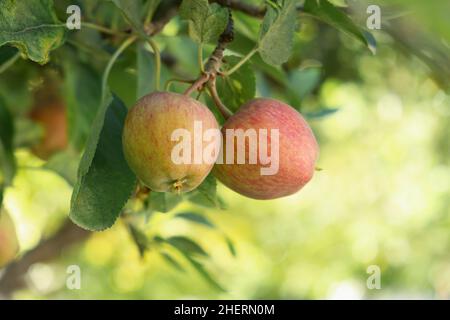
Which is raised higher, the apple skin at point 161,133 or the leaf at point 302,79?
the leaf at point 302,79

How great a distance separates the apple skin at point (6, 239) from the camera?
1104 millimetres

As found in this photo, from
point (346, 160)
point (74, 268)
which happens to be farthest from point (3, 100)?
point (346, 160)

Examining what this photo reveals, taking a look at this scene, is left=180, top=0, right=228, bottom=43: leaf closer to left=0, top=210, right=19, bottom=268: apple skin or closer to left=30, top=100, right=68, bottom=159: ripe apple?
left=0, top=210, right=19, bottom=268: apple skin

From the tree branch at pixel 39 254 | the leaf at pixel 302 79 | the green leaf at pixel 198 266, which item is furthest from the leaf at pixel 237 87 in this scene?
the tree branch at pixel 39 254

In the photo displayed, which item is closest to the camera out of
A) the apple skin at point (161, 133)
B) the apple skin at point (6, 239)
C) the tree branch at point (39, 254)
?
the apple skin at point (161, 133)

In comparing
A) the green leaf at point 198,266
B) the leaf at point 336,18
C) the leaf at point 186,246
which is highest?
the leaf at point 336,18

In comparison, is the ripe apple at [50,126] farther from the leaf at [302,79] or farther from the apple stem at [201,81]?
the apple stem at [201,81]

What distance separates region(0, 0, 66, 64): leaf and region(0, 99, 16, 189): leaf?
0.29 metres

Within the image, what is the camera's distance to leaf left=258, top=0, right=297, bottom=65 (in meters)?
0.72

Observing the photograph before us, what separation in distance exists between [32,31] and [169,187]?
0.20 meters

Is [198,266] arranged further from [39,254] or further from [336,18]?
[39,254]

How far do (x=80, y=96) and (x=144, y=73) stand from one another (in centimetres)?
15

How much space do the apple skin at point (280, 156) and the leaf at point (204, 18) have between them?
3.0 inches

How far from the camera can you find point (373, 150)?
294 centimetres
